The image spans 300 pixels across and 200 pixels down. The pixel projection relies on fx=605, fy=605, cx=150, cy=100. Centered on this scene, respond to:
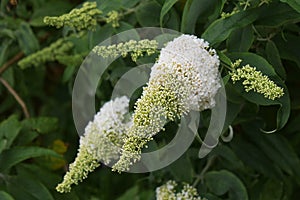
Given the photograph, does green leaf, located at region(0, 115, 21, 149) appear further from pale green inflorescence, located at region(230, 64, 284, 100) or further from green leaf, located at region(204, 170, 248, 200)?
pale green inflorescence, located at region(230, 64, 284, 100)

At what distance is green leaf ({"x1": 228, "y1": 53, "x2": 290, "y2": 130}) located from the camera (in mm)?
1264

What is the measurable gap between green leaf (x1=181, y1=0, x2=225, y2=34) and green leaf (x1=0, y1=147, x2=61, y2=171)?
48 cm

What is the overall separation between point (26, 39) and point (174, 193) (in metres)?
0.72

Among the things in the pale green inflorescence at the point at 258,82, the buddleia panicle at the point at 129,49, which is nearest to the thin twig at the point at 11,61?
the buddleia panicle at the point at 129,49

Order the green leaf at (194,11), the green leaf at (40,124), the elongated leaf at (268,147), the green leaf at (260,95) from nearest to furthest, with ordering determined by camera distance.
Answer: the green leaf at (260,95) → the green leaf at (194,11) → the elongated leaf at (268,147) → the green leaf at (40,124)

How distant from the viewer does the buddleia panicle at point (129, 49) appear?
1297 millimetres

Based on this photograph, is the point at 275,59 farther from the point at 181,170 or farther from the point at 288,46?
the point at 181,170

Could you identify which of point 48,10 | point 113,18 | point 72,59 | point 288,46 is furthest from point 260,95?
point 48,10

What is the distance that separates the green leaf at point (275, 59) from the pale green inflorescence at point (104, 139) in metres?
0.35

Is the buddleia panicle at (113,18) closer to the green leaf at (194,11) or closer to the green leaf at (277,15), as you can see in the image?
the green leaf at (194,11)

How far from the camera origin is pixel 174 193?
1508mm

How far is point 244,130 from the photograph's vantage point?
1.68m

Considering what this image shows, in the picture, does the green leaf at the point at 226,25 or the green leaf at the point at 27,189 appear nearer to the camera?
the green leaf at the point at 226,25

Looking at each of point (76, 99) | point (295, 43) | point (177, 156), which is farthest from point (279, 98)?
point (76, 99)
